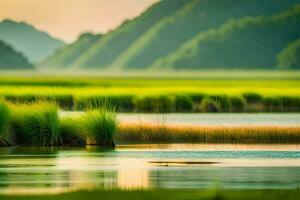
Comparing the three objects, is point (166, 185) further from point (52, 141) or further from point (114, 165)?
point (52, 141)

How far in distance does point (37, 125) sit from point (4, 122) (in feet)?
4.55

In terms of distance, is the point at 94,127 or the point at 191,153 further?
the point at 94,127

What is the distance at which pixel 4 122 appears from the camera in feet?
106

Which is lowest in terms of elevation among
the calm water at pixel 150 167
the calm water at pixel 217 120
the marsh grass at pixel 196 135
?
the calm water at pixel 150 167

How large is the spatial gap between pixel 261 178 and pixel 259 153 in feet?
27.4

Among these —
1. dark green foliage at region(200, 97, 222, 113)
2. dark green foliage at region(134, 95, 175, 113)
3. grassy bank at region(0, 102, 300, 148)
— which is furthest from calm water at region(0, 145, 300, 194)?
dark green foliage at region(134, 95, 175, 113)

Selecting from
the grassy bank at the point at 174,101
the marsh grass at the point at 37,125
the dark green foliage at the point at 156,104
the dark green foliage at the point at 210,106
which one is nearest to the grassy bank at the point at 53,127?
the marsh grass at the point at 37,125

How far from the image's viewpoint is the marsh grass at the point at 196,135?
3666cm

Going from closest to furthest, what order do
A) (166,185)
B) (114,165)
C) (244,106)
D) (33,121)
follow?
1. (166,185)
2. (114,165)
3. (33,121)
4. (244,106)

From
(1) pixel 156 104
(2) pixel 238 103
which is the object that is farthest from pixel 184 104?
(2) pixel 238 103

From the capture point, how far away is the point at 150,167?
26.2m

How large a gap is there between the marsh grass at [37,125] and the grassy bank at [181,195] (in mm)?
13699

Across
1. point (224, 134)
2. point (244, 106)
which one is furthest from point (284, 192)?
point (244, 106)

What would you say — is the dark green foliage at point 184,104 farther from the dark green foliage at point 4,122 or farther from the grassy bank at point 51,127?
the dark green foliage at point 4,122
